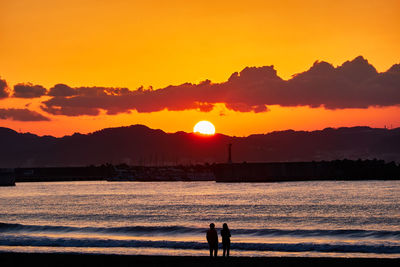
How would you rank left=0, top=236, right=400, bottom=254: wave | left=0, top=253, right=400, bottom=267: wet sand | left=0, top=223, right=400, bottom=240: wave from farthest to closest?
1. left=0, top=223, right=400, bottom=240: wave
2. left=0, top=236, right=400, bottom=254: wave
3. left=0, top=253, right=400, bottom=267: wet sand

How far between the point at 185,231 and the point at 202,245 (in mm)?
16028

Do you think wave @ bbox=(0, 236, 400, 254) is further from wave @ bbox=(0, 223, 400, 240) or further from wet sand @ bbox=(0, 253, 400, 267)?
wave @ bbox=(0, 223, 400, 240)

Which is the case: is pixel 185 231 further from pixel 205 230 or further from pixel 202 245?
pixel 202 245

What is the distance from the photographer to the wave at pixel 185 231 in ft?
202

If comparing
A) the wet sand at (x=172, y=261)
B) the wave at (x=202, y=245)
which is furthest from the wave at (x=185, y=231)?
the wet sand at (x=172, y=261)

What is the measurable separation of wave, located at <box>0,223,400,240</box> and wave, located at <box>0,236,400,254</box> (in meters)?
10.2

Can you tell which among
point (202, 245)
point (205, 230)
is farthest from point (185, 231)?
point (202, 245)

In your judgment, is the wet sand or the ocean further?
the ocean

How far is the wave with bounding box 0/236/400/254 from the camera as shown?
46938 millimetres

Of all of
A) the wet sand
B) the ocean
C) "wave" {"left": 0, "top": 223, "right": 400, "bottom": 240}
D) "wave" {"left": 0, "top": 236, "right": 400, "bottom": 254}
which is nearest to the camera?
the wet sand

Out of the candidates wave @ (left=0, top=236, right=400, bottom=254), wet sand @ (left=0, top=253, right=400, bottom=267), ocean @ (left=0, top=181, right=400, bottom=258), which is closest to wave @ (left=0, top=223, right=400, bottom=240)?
ocean @ (left=0, top=181, right=400, bottom=258)

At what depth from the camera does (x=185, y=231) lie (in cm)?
6619

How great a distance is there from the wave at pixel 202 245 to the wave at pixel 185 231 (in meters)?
10.2

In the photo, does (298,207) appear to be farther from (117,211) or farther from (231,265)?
(231,265)
